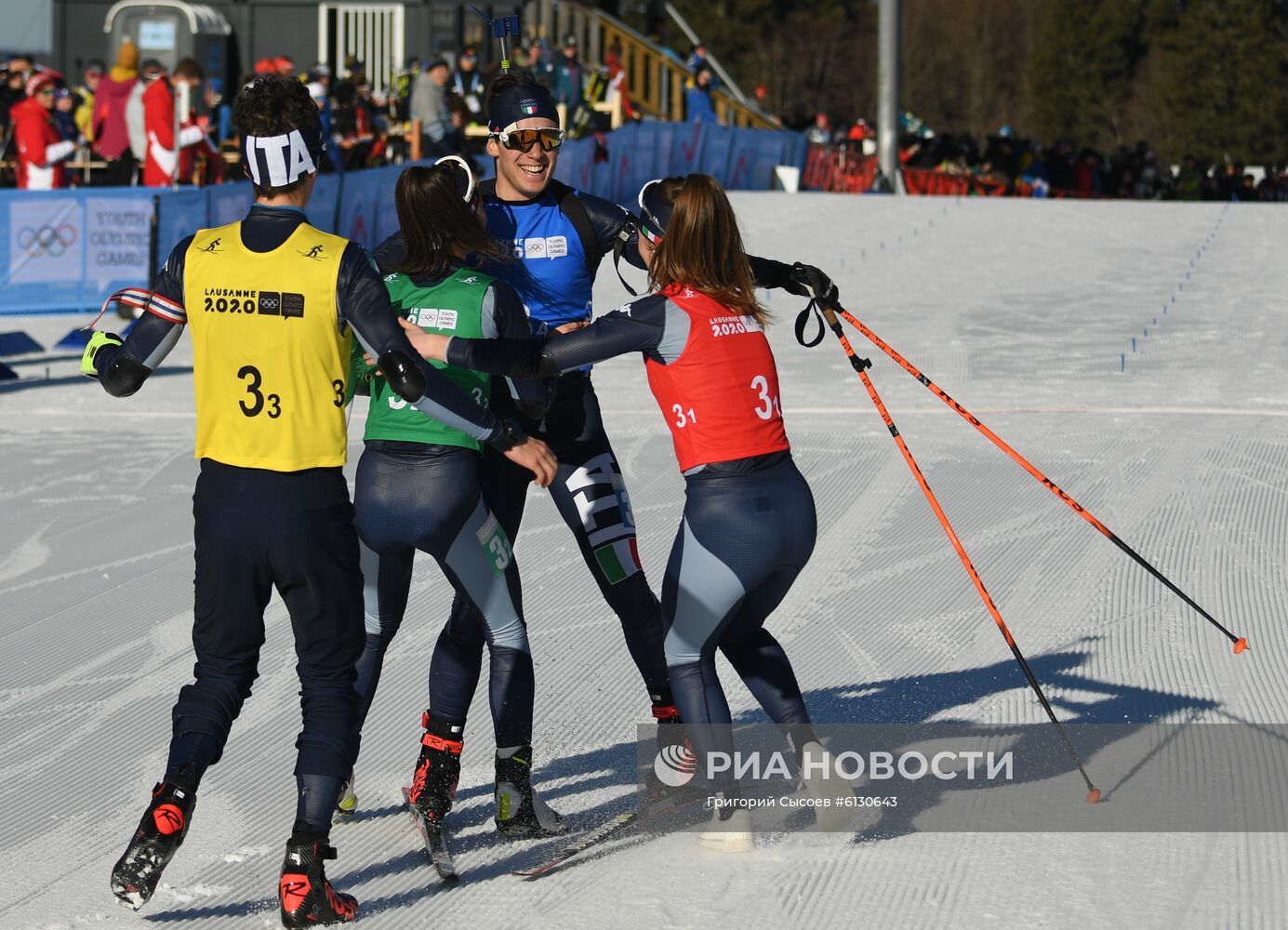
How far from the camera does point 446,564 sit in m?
4.71

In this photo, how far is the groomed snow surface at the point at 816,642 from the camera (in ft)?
14.4

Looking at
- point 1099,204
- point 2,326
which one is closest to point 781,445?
point 2,326

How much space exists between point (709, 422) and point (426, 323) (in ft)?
2.59

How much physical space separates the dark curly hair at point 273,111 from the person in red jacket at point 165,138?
44.1 ft

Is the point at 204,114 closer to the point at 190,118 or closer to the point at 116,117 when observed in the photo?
the point at 116,117

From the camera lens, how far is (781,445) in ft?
15.5

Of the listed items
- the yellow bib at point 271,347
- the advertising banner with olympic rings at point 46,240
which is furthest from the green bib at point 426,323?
the advertising banner with olympic rings at point 46,240

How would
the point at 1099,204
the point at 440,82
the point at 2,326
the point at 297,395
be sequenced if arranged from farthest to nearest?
1. the point at 1099,204
2. the point at 440,82
3. the point at 2,326
4. the point at 297,395

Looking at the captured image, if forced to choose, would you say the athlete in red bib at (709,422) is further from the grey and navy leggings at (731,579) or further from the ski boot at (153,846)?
the ski boot at (153,846)

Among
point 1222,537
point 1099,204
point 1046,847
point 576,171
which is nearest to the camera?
point 1046,847

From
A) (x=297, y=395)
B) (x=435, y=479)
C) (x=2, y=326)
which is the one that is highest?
(x=297, y=395)

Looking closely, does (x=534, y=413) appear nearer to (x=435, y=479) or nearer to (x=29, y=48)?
(x=435, y=479)

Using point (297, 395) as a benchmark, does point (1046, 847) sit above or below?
below

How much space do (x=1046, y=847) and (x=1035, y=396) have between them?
26.7ft
